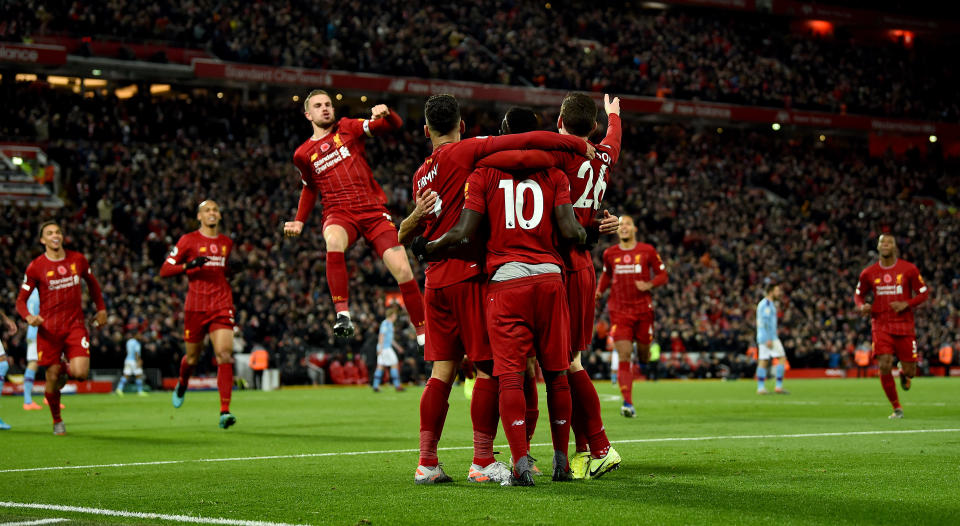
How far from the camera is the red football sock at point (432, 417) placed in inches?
294

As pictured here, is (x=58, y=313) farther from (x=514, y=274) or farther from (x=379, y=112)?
(x=514, y=274)

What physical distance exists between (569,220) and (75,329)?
879 centimetres

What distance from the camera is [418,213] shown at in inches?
291

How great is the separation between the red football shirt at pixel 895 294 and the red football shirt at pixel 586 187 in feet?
28.3

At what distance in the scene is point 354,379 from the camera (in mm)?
33438

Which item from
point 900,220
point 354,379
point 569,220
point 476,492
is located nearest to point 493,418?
point 476,492

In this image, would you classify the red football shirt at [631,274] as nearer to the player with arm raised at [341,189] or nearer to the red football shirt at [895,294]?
the red football shirt at [895,294]

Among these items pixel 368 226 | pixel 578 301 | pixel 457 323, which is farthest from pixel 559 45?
pixel 457 323

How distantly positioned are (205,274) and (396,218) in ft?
85.9

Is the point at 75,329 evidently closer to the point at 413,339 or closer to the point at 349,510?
the point at 349,510

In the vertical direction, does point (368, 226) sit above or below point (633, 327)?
above

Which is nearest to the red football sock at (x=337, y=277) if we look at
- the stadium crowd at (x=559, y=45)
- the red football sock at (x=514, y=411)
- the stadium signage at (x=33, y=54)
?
the red football sock at (x=514, y=411)

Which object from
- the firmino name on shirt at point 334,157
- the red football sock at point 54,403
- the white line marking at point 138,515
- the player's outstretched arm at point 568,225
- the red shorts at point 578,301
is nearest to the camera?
the white line marking at point 138,515

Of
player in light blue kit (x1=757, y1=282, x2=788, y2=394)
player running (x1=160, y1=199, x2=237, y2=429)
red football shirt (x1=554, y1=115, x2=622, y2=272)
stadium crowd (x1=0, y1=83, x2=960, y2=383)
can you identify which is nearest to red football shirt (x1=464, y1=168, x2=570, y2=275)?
red football shirt (x1=554, y1=115, x2=622, y2=272)
